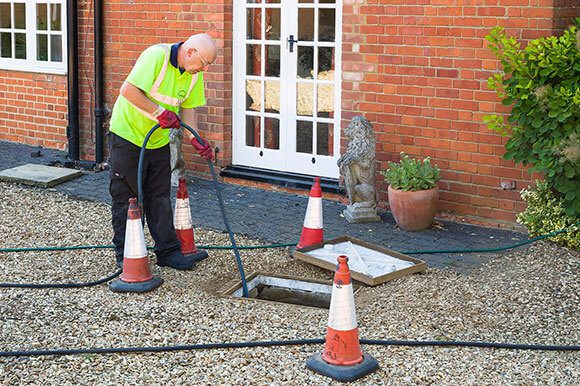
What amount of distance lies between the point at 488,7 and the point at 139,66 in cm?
334

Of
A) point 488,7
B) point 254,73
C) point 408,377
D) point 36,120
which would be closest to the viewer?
point 408,377

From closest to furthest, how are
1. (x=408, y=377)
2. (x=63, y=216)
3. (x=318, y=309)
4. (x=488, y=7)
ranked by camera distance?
(x=408, y=377)
(x=318, y=309)
(x=488, y=7)
(x=63, y=216)

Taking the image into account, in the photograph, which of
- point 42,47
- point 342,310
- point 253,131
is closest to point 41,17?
point 42,47

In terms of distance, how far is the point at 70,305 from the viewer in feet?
21.3

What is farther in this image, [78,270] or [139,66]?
[78,270]

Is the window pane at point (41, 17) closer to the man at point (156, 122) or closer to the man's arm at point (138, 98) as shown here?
the man at point (156, 122)

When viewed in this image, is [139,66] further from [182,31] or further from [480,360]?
[182,31]

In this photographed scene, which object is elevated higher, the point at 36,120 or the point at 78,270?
the point at 36,120

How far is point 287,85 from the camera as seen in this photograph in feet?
33.4

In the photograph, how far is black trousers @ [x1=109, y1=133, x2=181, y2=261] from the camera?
704 cm

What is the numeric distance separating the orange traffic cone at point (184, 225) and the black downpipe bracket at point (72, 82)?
4541 millimetres

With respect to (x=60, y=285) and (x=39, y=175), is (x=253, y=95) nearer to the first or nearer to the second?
(x=39, y=175)

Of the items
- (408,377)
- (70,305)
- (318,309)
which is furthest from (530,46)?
(70,305)

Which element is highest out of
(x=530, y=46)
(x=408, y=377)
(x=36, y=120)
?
(x=530, y=46)
